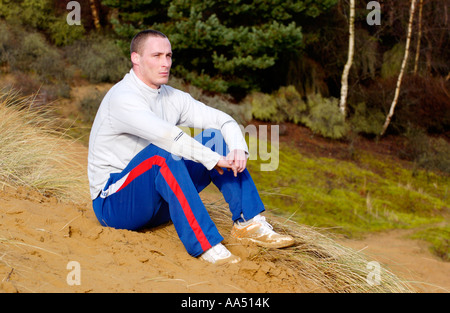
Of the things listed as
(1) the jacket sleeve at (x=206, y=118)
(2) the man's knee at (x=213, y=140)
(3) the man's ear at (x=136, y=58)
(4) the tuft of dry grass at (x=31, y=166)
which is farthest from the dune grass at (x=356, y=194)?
(3) the man's ear at (x=136, y=58)

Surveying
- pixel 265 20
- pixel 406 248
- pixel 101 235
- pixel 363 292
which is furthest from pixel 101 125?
pixel 265 20

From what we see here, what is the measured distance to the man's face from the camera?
313 centimetres

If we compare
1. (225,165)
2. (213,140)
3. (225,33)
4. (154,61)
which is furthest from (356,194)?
(154,61)

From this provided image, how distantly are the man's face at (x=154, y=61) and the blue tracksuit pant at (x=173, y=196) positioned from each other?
1.55ft

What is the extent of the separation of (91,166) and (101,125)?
11.5 inches

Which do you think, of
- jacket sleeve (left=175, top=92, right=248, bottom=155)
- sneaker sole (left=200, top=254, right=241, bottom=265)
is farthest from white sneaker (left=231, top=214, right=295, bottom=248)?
jacket sleeve (left=175, top=92, right=248, bottom=155)

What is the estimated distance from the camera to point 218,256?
283 cm

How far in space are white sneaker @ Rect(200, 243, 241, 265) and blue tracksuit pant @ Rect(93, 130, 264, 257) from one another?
37mm

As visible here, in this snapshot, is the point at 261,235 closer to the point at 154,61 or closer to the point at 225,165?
the point at 225,165

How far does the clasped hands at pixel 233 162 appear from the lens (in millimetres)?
2944

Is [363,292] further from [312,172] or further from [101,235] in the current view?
[312,172]

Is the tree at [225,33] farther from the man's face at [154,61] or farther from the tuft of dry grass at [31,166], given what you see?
the man's face at [154,61]

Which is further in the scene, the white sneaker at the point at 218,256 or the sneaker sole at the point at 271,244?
the sneaker sole at the point at 271,244

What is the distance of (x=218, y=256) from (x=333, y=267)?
775 mm
